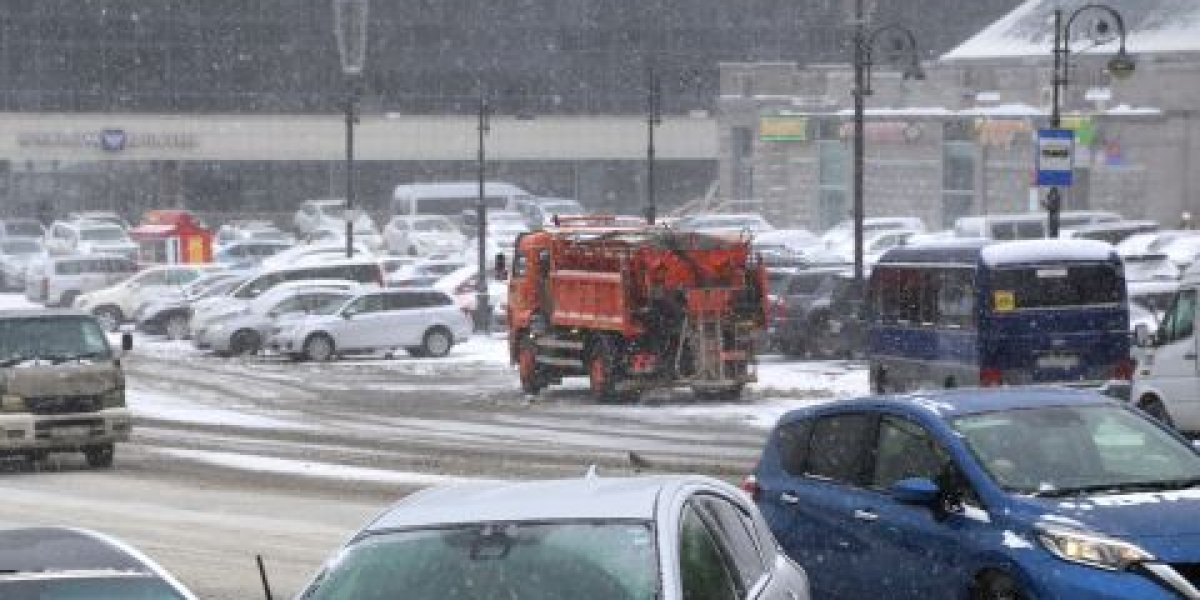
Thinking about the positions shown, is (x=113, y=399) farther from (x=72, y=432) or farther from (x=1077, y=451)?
(x=1077, y=451)

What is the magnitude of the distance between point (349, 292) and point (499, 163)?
62496 mm

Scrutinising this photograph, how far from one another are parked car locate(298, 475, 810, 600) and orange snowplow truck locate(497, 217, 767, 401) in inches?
1050

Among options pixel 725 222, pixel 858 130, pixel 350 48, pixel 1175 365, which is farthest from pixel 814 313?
pixel 725 222

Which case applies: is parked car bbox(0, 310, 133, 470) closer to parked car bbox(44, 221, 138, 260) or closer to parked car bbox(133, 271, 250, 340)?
parked car bbox(133, 271, 250, 340)

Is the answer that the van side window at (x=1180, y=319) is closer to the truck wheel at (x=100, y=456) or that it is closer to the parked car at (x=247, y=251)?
the truck wheel at (x=100, y=456)

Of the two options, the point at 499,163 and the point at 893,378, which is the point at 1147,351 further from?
the point at 499,163

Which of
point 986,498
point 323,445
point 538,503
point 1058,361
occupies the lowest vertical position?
point 323,445

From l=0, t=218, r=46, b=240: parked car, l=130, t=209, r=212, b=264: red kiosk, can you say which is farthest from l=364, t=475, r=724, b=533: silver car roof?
l=0, t=218, r=46, b=240: parked car

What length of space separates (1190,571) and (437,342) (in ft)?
125

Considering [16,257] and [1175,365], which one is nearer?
[1175,365]

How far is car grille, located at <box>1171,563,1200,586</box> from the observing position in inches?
431

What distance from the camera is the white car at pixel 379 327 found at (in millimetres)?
48188

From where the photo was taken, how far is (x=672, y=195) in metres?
113

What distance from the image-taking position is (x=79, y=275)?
207 feet
